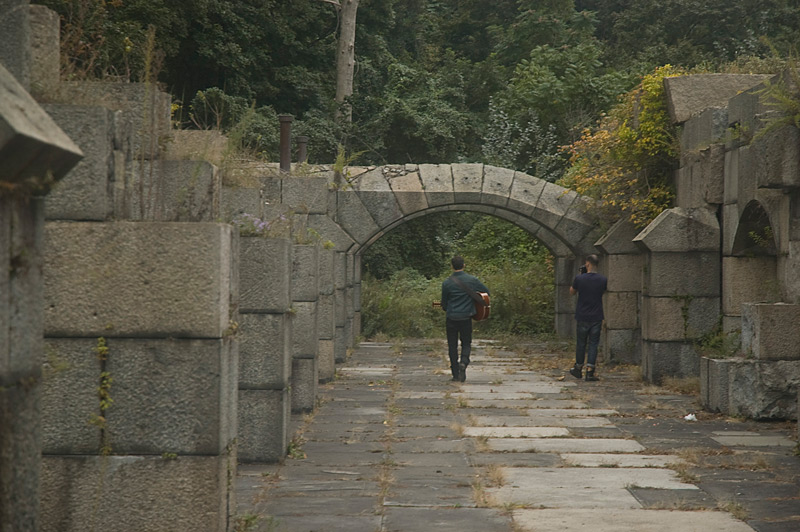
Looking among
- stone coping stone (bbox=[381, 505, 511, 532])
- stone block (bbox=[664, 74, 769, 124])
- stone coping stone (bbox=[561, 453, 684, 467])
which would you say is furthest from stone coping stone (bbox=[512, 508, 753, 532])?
stone block (bbox=[664, 74, 769, 124])

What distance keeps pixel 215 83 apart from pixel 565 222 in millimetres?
10303

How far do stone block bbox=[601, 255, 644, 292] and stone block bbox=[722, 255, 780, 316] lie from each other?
2.87 metres

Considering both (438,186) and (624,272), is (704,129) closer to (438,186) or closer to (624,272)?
(624,272)

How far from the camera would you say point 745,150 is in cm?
1015

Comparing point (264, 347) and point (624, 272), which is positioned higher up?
point (624, 272)

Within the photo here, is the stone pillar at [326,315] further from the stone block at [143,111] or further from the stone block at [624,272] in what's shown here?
the stone block at [143,111]

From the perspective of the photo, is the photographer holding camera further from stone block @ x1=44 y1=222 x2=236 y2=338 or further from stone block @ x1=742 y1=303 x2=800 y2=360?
stone block @ x1=44 y1=222 x2=236 y2=338

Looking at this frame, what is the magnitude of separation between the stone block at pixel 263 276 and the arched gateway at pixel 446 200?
8.23 meters

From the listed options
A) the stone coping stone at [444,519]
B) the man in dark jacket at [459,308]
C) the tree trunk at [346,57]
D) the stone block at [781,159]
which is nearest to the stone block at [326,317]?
the man in dark jacket at [459,308]

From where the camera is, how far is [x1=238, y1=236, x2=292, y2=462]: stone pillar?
7.09 meters

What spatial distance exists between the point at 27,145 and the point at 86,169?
6.31 ft

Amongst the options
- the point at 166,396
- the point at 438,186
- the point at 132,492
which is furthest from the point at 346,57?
the point at 132,492

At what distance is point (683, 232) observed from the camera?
11.5 meters

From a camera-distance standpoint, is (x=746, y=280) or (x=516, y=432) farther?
(x=746, y=280)
